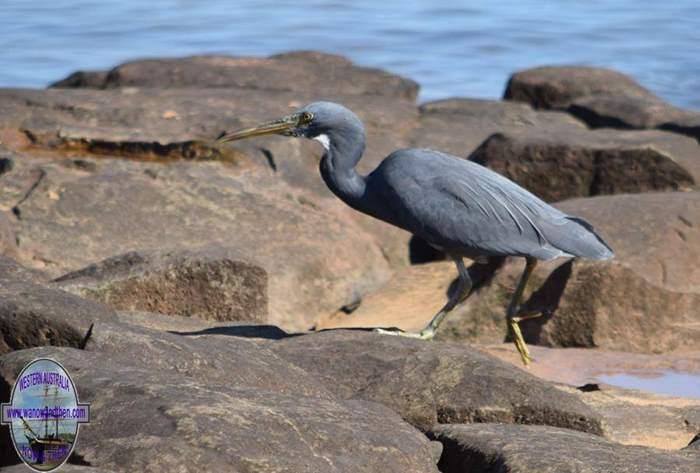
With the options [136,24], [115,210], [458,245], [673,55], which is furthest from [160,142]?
[136,24]

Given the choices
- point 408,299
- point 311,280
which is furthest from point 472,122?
point 311,280

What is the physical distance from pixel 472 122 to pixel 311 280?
10.8 feet

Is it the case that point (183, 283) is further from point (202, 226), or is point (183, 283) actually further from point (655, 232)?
point (655, 232)

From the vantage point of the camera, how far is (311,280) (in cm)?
919

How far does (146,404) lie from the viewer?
4.98 meters

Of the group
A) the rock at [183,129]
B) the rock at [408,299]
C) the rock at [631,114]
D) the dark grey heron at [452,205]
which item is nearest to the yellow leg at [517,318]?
the dark grey heron at [452,205]

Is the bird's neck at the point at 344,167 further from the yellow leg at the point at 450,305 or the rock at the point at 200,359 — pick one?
the rock at the point at 200,359

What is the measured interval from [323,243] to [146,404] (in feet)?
14.9

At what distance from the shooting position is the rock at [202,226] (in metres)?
8.98

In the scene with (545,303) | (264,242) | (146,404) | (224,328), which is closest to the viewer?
(146,404)

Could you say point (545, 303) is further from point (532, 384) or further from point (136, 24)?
point (136, 24)

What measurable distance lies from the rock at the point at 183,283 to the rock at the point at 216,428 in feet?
7.22

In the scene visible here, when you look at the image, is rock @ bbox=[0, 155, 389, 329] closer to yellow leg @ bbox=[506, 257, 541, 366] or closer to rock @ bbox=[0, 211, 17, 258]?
rock @ bbox=[0, 211, 17, 258]

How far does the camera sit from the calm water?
2044 cm
